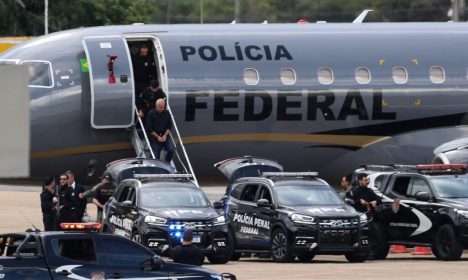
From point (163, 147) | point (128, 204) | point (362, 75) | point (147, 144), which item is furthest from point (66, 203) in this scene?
point (362, 75)

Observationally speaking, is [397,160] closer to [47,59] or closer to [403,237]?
[403,237]

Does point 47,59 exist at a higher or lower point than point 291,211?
higher

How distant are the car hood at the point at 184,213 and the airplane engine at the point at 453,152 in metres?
5.89

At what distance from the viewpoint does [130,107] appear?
27.8 m

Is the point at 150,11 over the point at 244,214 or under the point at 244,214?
under

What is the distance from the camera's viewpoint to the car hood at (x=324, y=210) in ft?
85.1

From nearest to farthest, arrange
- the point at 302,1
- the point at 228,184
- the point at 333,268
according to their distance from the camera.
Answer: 1. the point at 333,268
2. the point at 228,184
3. the point at 302,1

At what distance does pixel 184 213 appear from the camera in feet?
84.2

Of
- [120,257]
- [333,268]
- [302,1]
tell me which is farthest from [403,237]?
[302,1]

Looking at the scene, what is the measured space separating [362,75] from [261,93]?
2243 mm

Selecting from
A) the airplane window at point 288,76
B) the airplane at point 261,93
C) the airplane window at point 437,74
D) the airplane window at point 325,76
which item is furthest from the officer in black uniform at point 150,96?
the airplane window at point 437,74

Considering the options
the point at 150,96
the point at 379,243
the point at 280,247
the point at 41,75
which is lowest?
the point at 379,243

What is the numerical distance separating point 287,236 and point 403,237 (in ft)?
9.96

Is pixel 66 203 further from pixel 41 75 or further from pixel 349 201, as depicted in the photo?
pixel 349 201
